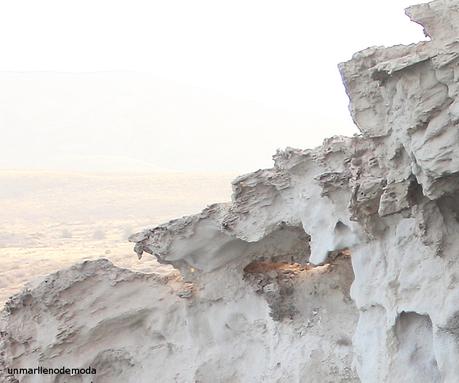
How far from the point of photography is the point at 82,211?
59.3 m

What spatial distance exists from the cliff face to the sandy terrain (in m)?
17.4

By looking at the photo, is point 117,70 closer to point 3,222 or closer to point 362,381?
point 3,222

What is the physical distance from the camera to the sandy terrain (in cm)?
3331

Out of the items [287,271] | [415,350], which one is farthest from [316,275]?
[415,350]

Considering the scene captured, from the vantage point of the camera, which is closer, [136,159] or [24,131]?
[136,159]

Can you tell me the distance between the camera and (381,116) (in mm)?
5590

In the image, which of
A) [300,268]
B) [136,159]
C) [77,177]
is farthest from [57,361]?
[136,159]

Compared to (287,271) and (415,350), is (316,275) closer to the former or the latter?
(287,271)

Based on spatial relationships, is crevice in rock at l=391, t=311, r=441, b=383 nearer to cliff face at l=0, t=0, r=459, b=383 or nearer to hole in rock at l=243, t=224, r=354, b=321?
cliff face at l=0, t=0, r=459, b=383

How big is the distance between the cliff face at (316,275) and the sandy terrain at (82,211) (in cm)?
1738

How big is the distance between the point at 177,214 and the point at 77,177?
18655 millimetres

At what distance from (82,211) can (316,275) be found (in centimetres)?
5321

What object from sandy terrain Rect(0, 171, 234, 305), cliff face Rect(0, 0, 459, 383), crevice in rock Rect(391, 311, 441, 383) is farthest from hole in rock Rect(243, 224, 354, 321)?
sandy terrain Rect(0, 171, 234, 305)

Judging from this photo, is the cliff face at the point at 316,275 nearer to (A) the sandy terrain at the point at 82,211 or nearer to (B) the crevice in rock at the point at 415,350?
(B) the crevice in rock at the point at 415,350
